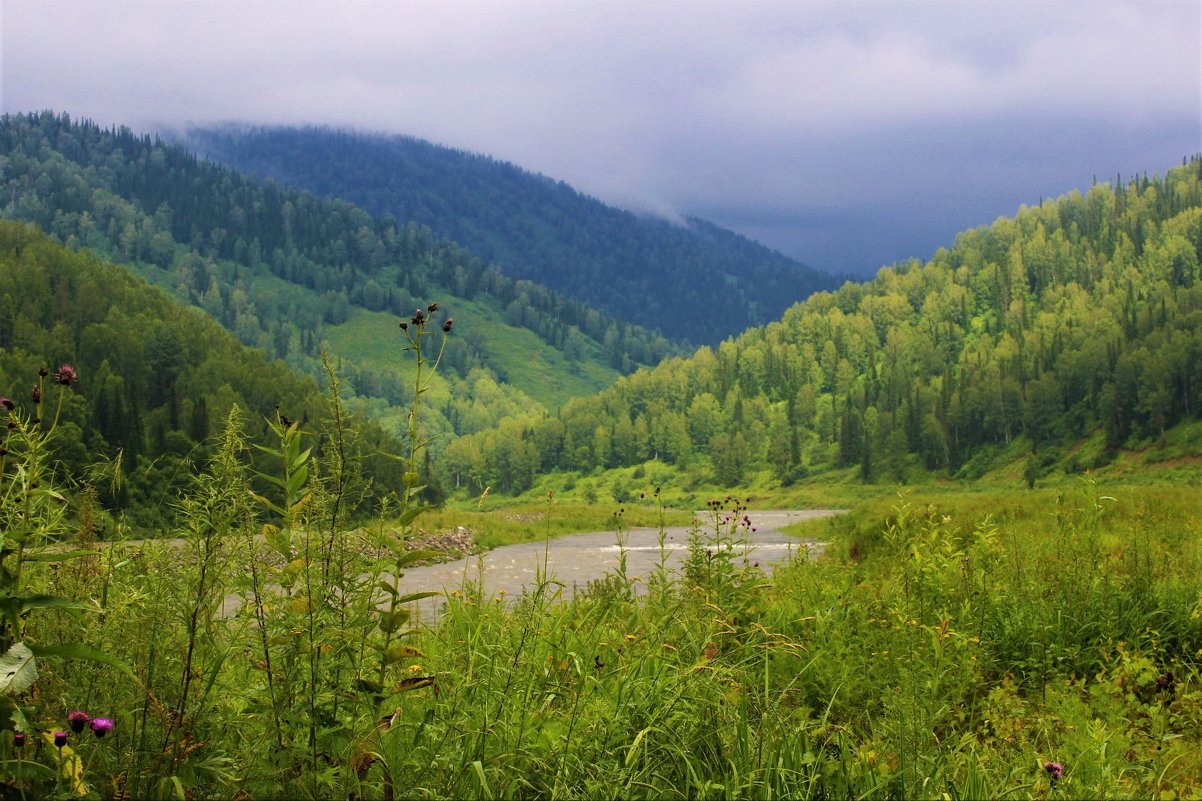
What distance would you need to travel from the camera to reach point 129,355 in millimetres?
98562

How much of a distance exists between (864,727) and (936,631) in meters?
1.47

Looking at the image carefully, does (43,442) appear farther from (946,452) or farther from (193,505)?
(946,452)

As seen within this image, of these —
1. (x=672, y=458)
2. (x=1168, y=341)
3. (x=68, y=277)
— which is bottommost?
(x=672, y=458)

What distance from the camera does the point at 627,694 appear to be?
5.22 metres

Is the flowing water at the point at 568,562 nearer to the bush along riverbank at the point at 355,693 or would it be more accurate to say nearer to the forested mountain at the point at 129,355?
the bush along riverbank at the point at 355,693

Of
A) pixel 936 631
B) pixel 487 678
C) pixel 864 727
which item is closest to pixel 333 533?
pixel 487 678

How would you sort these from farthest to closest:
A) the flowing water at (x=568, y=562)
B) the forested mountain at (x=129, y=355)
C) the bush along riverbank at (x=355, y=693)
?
the forested mountain at (x=129, y=355) < the flowing water at (x=568, y=562) < the bush along riverbank at (x=355, y=693)

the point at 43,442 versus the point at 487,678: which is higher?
the point at 43,442

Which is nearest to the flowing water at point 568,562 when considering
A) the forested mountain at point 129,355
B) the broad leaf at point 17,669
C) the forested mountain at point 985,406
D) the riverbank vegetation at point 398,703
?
the riverbank vegetation at point 398,703

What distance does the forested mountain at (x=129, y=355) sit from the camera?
264 ft

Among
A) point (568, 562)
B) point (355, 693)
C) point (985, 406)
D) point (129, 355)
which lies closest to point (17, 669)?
point (355, 693)

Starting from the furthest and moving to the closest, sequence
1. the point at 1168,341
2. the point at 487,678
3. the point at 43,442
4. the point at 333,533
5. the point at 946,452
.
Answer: the point at 946,452
the point at 1168,341
the point at 487,678
the point at 333,533
the point at 43,442

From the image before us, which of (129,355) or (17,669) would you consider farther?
(129,355)

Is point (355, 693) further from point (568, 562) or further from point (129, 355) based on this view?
point (129, 355)
